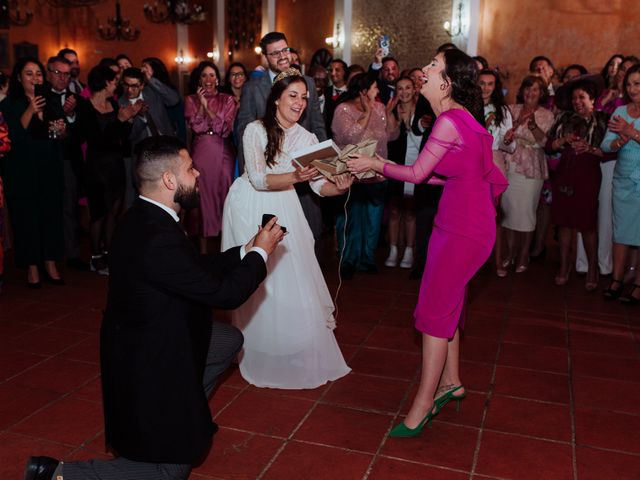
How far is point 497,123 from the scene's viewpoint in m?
5.75

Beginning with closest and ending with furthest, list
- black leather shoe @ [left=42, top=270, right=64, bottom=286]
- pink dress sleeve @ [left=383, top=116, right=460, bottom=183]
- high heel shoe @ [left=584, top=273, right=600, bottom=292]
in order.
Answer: pink dress sleeve @ [left=383, top=116, right=460, bottom=183] < black leather shoe @ [left=42, top=270, right=64, bottom=286] < high heel shoe @ [left=584, top=273, right=600, bottom=292]

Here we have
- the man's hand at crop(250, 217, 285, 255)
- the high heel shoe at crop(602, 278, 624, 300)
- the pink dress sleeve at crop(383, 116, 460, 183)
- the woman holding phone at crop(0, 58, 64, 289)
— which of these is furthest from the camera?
the high heel shoe at crop(602, 278, 624, 300)

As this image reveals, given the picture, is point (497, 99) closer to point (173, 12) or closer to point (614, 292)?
point (614, 292)

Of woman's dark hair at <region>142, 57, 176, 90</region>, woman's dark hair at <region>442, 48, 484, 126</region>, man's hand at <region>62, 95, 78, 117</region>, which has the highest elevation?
woman's dark hair at <region>142, 57, 176, 90</region>

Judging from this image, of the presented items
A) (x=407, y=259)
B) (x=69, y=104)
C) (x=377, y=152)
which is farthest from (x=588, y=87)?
(x=69, y=104)

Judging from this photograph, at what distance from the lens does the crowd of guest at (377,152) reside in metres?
5.37

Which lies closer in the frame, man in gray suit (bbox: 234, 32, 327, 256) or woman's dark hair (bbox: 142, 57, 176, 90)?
man in gray suit (bbox: 234, 32, 327, 256)

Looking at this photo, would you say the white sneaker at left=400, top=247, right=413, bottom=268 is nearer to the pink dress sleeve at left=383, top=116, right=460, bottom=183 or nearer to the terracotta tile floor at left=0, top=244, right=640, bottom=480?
the terracotta tile floor at left=0, top=244, right=640, bottom=480

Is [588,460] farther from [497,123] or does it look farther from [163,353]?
[497,123]

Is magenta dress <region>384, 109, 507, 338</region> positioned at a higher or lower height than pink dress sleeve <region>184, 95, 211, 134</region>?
lower

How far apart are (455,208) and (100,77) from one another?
13.4ft

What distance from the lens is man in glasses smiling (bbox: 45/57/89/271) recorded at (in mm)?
5547

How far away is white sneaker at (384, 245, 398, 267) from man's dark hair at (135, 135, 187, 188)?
13.8 ft

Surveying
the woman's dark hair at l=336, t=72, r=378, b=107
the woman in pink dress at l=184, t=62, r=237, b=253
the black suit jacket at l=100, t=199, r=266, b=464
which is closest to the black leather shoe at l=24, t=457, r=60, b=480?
the black suit jacket at l=100, t=199, r=266, b=464
